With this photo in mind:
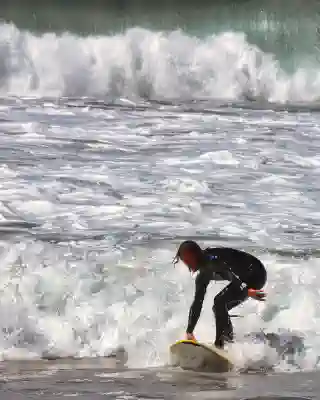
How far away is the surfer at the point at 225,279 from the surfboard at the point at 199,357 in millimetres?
60

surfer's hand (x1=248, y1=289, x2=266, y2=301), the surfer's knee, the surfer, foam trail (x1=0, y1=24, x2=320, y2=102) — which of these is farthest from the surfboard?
foam trail (x1=0, y1=24, x2=320, y2=102)

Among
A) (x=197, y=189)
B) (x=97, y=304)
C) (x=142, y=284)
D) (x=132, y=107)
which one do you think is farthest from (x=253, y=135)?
(x=97, y=304)

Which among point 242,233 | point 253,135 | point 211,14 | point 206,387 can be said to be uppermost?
point 211,14

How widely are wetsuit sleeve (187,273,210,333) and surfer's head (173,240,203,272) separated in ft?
0.18

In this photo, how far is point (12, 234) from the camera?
10.6 ft

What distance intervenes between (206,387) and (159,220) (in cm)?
86

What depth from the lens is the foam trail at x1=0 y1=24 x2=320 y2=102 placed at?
10.9 feet

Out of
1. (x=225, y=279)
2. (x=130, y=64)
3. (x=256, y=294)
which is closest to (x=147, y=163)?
(x=130, y=64)

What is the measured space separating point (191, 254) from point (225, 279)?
7.6 inches

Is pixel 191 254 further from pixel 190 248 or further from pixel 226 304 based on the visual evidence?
pixel 226 304

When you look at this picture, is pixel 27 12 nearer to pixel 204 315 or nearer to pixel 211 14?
pixel 211 14

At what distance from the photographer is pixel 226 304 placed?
299 cm

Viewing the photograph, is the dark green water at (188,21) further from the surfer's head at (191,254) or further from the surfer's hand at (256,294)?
the surfer's hand at (256,294)

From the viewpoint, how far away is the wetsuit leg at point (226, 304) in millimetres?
2973
